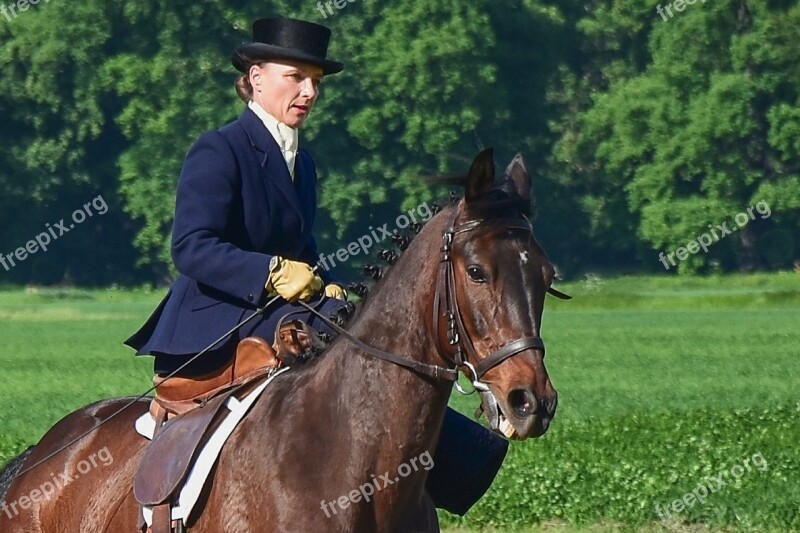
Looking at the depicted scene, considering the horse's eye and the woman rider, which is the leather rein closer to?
the horse's eye

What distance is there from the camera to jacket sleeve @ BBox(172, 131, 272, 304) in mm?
5566

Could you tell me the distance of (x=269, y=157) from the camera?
5.88m

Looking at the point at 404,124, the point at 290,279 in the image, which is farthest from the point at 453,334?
the point at 404,124

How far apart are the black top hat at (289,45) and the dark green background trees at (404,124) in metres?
52.3

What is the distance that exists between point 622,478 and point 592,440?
8.39ft

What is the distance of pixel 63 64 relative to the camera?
62.4m

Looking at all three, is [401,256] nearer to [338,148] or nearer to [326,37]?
[326,37]
